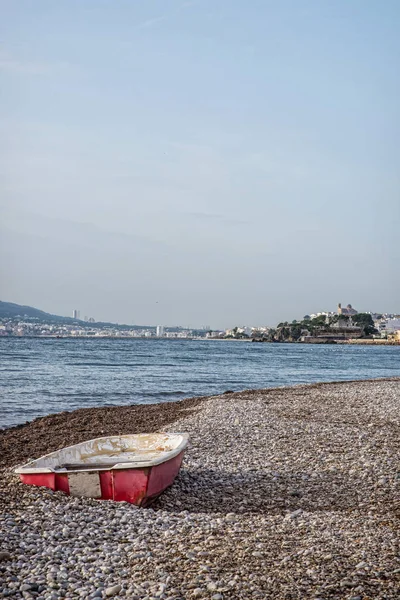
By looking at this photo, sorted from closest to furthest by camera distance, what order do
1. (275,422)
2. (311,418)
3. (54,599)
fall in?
(54,599) < (275,422) < (311,418)

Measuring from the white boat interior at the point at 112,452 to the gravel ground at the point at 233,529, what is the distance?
26.2 inches

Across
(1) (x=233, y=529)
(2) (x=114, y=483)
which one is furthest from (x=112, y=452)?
(1) (x=233, y=529)

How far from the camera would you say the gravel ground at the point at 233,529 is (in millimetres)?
6090

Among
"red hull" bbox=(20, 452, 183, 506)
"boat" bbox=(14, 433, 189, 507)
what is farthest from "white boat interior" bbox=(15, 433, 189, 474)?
"red hull" bbox=(20, 452, 183, 506)

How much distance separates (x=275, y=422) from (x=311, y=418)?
1.71m

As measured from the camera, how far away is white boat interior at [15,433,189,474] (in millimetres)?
10664

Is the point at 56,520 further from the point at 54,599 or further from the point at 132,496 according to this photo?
the point at 54,599

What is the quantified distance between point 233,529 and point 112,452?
14.4ft

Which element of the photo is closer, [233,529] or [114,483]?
[233,529]

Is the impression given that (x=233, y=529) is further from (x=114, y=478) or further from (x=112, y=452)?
(x=112, y=452)

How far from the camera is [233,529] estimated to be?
8.05 m

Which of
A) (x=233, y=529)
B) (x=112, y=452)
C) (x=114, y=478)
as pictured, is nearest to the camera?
(x=233, y=529)

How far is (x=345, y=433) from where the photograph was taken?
16.0 m

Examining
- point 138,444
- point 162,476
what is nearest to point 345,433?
point 138,444
